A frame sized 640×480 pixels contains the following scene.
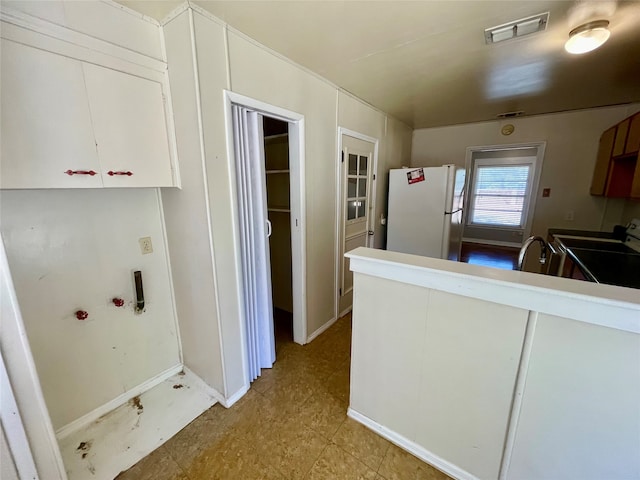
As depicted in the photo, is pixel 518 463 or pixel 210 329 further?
pixel 210 329

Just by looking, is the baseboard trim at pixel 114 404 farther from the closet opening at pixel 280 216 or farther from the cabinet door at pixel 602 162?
the cabinet door at pixel 602 162

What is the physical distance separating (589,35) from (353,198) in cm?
188

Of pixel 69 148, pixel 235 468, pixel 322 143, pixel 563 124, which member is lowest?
pixel 235 468

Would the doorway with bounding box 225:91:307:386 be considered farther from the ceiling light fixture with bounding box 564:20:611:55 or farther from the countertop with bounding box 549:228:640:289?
the countertop with bounding box 549:228:640:289

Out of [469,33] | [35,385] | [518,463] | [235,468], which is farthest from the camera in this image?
[469,33]

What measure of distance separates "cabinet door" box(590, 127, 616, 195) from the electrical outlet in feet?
14.4

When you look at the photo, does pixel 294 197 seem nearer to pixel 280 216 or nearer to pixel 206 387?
pixel 280 216

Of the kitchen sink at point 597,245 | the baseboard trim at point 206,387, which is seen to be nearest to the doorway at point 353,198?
the baseboard trim at point 206,387

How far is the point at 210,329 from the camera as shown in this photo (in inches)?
64.6

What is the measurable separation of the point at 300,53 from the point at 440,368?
6.65ft

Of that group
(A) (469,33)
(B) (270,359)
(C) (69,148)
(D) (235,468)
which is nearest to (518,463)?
(D) (235,468)

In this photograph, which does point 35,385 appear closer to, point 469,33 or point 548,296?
point 548,296

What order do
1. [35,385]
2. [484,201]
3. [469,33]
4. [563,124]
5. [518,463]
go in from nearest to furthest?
1. [35,385]
2. [518,463]
3. [469,33]
4. [563,124]
5. [484,201]

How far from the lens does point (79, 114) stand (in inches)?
47.3
